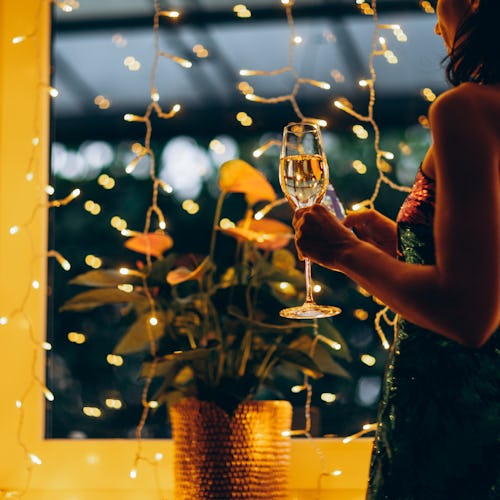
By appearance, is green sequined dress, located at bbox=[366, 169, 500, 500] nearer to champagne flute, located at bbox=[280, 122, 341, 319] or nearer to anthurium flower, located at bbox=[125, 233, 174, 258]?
champagne flute, located at bbox=[280, 122, 341, 319]

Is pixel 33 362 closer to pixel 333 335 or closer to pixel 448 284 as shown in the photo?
pixel 333 335

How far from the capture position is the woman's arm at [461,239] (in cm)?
75

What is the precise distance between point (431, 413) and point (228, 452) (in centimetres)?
66

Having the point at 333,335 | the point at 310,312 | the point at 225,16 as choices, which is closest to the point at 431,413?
the point at 310,312

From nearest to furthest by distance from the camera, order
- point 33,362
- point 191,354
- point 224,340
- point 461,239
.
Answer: point 461,239 → point 191,354 → point 224,340 → point 33,362

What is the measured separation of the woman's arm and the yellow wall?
3.10ft

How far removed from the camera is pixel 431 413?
0.86 metres

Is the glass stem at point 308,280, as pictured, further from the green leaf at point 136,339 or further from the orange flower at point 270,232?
the green leaf at point 136,339

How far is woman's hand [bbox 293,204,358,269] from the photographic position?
0.89 m

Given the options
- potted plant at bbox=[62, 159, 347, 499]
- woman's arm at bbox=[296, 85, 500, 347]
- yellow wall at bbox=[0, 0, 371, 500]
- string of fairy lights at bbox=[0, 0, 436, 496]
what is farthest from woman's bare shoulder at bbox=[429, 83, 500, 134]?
yellow wall at bbox=[0, 0, 371, 500]

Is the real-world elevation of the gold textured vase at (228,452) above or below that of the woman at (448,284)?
below

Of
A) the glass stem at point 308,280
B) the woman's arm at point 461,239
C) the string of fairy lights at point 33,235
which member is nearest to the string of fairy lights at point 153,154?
the string of fairy lights at point 33,235

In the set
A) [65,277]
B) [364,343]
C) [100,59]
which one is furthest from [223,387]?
[100,59]

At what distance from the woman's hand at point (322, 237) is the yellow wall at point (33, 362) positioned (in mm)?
854
